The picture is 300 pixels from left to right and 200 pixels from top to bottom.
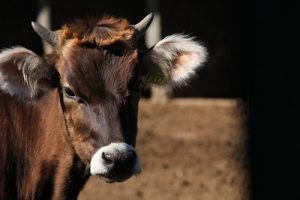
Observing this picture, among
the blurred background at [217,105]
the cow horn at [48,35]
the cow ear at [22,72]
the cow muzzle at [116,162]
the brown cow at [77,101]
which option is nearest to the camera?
the blurred background at [217,105]

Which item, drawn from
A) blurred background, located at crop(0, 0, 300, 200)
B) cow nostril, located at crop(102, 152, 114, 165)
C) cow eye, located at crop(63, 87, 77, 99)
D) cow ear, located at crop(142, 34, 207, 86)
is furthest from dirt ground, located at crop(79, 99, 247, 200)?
cow nostril, located at crop(102, 152, 114, 165)

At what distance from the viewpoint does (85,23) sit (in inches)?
173

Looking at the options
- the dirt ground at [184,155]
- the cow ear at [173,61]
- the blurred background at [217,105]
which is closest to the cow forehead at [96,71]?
the cow ear at [173,61]

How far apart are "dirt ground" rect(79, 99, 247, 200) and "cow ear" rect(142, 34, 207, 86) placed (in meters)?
1.95

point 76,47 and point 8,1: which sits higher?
point 76,47

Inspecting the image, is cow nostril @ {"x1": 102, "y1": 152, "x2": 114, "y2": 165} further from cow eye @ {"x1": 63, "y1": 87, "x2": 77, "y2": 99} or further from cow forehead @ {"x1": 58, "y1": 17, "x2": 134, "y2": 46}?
cow forehead @ {"x1": 58, "y1": 17, "x2": 134, "y2": 46}

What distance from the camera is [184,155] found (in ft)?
32.9

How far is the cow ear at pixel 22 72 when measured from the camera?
13.5 feet

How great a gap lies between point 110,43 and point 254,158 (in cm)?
282

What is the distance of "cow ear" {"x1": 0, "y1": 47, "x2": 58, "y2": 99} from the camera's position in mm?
4109

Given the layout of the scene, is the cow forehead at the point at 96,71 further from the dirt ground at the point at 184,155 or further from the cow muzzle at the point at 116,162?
the dirt ground at the point at 184,155

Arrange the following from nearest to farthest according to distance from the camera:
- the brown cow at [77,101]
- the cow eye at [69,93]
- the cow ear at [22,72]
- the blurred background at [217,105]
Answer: the blurred background at [217,105] < the brown cow at [77,101] < the cow eye at [69,93] < the cow ear at [22,72]

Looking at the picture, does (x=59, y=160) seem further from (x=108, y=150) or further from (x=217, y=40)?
(x=217, y=40)

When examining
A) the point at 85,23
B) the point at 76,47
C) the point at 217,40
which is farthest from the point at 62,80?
the point at 217,40
